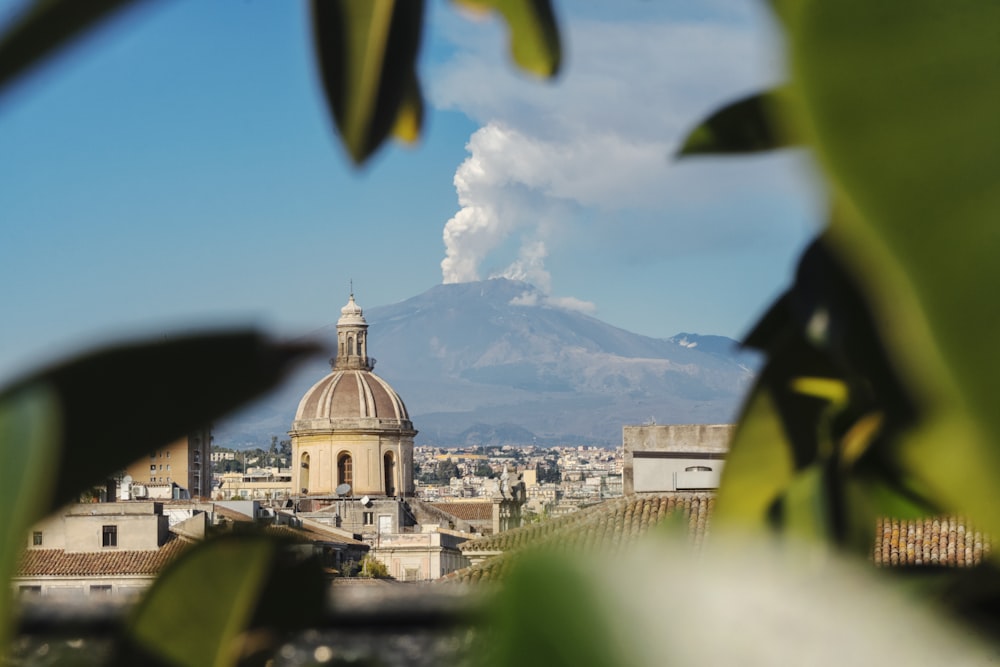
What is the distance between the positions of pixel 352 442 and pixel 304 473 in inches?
70.5

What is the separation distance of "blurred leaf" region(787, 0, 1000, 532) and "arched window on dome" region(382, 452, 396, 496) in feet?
105

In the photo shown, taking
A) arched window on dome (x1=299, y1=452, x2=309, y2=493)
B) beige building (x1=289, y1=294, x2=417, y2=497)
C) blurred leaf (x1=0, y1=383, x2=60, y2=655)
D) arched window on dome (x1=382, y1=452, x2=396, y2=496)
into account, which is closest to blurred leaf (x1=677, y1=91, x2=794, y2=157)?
blurred leaf (x1=0, y1=383, x2=60, y2=655)

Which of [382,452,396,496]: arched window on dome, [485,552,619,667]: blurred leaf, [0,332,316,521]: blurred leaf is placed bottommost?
[382,452,396,496]: arched window on dome

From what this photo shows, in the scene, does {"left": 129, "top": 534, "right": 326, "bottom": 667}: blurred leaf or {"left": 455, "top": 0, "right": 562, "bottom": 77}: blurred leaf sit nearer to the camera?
{"left": 129, "top": 534, "right": 326, "bottom": 667}: blurred leaf

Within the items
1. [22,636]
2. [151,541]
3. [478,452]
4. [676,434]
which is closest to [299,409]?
[676,434]

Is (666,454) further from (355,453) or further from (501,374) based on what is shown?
(501,374)

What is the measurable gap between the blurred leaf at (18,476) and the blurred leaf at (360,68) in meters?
0.12

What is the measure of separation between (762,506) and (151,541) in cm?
1124

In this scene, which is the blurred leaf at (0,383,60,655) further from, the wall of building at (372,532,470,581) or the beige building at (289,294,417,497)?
the beige building at (289,294,417,497)

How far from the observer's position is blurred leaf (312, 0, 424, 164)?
308mm

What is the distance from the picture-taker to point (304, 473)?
3228 cm

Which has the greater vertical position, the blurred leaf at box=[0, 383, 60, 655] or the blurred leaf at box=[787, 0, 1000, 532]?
the blurred leaf at box=[787, 0, 1000, 532]

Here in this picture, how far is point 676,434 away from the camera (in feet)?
48.6

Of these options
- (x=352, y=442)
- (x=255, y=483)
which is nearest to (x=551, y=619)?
(x=352, y=442)
